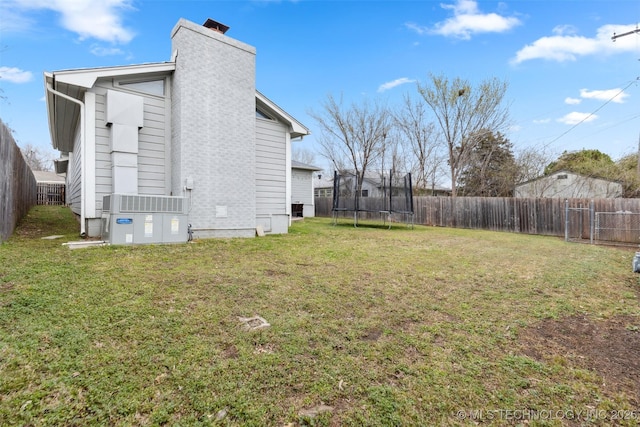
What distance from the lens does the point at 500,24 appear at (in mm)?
11500

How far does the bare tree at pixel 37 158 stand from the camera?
33.1 m

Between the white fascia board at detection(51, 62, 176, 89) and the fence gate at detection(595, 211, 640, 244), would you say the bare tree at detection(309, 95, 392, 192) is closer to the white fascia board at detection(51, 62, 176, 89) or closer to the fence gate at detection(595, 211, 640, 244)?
the fence gate at detection(595, 211, 640, 244)

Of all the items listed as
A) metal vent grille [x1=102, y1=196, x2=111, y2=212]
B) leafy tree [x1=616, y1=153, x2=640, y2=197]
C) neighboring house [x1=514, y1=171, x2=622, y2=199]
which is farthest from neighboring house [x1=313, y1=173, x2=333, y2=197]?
metal vent grille [x1=102, y1=196, x2=111, y2=212]

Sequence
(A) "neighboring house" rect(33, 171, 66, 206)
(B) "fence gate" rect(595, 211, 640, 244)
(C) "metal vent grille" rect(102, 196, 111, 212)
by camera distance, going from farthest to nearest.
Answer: (A) "neighboring house" rect(33, 171, 66, 206) < (B) "fence gate" rect(595, 211, 640, 244) < (C) "metal vent grille" rect(102, 196, 111, 212)

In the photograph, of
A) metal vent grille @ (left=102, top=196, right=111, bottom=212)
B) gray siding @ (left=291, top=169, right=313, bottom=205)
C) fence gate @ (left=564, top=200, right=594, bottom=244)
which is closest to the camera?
metal vent grille @ (left=102, top=196, right=111, bottom=212)

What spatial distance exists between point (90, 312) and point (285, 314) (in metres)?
1.75

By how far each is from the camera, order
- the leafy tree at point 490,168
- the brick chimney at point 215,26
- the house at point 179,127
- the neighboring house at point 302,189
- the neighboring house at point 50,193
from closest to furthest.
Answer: the house at point 179,127, the brick chimney at point 215,26, the neighboring house at point 302,189, the neighboring house at point 50,193, the leafy tree at point 490,168

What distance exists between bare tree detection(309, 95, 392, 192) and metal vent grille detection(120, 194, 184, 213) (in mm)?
15808

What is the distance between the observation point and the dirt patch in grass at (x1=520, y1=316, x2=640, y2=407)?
6.86ft

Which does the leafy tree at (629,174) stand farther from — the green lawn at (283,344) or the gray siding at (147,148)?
the gray siding at (147,148)

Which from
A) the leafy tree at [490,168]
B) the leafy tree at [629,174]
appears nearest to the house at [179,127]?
the leafy tree at [629,174]

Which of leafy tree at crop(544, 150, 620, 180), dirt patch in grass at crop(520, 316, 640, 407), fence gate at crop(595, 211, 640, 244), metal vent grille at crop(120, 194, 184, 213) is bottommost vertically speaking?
dirt patch in grass at crop(520, 316, 640, 407)

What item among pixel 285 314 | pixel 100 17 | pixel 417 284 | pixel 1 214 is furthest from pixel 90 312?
pixel 100 17

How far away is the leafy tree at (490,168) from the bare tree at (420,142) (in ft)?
7.16
